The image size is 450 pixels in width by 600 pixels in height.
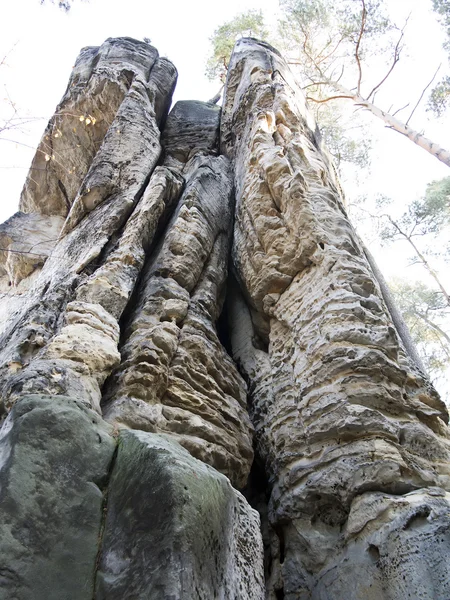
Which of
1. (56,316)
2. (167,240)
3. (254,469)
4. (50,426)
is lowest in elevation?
(50,426)

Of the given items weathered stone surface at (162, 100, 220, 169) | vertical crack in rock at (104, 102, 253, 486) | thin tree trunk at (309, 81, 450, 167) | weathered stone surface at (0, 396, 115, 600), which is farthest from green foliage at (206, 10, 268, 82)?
weathered stone surface at (0, 396, 115, 600)

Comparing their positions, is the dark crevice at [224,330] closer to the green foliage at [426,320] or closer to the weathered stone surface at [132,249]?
the weathered stone surface at [132,249]

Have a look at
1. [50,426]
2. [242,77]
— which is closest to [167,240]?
[50,426]

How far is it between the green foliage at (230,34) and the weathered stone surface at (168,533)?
18.3 m

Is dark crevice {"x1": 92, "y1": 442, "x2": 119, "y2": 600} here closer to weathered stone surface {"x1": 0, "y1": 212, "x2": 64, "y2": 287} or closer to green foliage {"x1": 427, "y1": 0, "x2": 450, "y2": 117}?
weathered stone surface {"x1": 0, "y1": 212, "x2": 64, "y2": 287}

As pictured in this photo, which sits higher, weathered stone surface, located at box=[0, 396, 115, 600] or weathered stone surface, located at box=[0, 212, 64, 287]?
weathered stone surface, located at box=[0, 212, 64, 287]

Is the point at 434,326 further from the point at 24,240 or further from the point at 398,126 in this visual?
the point at 24,240

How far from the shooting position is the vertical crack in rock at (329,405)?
3.67 metres

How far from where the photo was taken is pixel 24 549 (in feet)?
8.33

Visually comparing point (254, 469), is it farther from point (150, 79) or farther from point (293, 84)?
point (150, 79)

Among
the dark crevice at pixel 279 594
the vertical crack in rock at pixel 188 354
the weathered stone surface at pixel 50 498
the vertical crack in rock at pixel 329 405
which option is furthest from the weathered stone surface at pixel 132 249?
the dark crevice at pixel 279 594

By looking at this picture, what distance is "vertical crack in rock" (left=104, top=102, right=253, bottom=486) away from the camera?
4.40 metres

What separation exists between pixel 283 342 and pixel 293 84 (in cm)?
711

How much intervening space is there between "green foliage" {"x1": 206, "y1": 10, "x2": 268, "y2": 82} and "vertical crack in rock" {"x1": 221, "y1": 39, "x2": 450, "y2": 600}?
13145 millimetres
